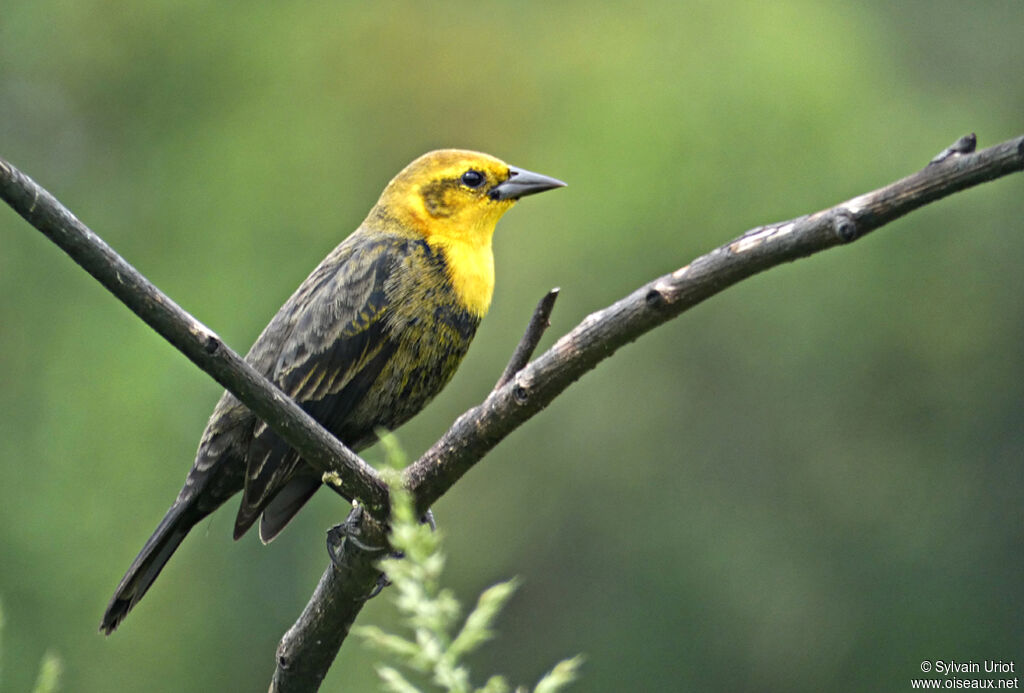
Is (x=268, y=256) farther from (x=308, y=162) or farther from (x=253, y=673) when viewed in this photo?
(x=253, y=673)

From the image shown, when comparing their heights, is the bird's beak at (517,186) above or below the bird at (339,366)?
above

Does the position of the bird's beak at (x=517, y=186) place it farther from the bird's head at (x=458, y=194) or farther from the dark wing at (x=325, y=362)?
the dark wing at (x=325, y=362)

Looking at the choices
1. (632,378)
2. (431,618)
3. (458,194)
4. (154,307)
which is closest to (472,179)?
(458,194)

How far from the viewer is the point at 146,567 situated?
411 centimetres

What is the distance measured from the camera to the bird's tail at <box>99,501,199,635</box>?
13.2 feet

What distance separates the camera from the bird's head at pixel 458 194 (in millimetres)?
4680

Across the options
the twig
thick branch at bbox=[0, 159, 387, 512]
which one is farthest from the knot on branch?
thick branch at bbox=[0, 159, 387, 512]

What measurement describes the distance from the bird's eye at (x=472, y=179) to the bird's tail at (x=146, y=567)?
5.44 ft

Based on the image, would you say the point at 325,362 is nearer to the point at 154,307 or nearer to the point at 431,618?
the point at 154,307

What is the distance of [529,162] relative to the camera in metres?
11.0

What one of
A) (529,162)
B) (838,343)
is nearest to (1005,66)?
(838,343)

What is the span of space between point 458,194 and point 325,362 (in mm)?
967

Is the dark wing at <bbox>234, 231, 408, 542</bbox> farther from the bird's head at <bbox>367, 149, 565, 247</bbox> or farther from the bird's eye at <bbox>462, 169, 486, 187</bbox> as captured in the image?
the bird's eye at <bbox>462, 169, 486, 187</bbox>

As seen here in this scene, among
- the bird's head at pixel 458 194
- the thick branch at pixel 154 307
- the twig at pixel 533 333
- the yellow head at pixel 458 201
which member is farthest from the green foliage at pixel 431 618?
the bird's head at pixel 458 194
